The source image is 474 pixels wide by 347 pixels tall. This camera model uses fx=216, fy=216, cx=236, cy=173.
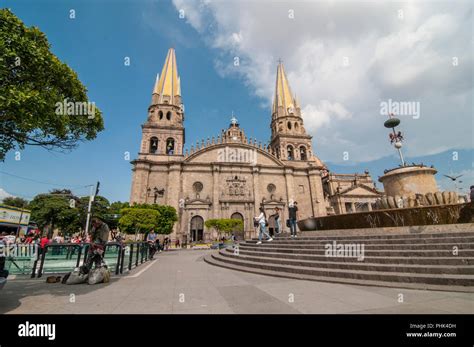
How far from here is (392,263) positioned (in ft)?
19.3

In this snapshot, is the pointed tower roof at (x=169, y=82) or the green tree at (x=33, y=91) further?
the pointed tower roof at (x=169, y=82)

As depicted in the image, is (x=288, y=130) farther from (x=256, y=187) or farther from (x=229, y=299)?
(x=229, y=299)

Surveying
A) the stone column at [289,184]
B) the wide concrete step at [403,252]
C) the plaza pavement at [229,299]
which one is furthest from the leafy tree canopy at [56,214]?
the wide concrete step at [403,252]

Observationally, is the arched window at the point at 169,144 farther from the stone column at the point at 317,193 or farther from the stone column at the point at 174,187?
the stone column at the point at 317,193

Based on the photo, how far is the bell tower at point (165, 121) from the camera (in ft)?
115

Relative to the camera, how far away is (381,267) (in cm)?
570

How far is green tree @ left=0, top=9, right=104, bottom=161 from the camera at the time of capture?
4438mm

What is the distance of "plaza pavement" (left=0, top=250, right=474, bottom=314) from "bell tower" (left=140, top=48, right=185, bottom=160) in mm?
30855

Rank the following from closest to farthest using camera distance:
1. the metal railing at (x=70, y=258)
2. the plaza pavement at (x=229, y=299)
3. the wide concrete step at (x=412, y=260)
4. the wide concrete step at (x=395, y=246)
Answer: the plaza pavement at (x=229, y=299) < the wide concrete step at (x=412, y=260) < the wide concrete step at (x=395, y=246) < the metal railing at (x=70, y=258)

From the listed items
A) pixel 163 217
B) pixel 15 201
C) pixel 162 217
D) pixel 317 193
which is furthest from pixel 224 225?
pixel 15 201

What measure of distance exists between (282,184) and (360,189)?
1662 centimetres

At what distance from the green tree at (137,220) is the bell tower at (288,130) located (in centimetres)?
2529
